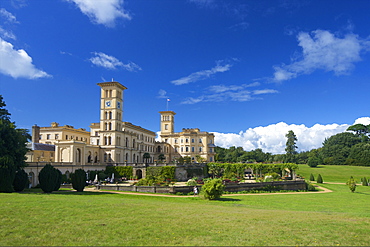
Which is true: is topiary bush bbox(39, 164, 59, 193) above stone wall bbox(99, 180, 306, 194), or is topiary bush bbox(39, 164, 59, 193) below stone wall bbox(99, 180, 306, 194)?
above

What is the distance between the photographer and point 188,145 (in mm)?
91375

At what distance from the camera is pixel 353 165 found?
101 m

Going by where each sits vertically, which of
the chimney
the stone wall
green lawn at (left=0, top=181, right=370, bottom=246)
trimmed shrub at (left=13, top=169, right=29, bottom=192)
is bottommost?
the stone wall

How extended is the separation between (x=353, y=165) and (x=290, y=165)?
52.8m

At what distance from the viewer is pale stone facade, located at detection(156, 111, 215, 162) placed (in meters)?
90.3

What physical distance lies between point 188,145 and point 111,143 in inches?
1152

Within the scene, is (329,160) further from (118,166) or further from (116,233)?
(116,233)

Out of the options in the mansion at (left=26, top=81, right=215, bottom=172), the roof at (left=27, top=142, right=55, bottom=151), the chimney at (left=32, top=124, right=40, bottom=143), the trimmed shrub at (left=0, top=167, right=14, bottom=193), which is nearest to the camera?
the trimmed shrub at (left=0, top=167, right=14, bottom=193)

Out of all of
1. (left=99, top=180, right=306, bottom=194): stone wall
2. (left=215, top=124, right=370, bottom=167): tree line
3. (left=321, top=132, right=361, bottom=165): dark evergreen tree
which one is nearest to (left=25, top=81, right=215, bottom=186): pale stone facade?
(left=215, top=124, right=370, bottom=167): tree line

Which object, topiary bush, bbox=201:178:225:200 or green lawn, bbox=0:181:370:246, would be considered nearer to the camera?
green lawn, bbox=0:181:370:246

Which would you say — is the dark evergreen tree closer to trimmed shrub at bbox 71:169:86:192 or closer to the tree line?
the tree line

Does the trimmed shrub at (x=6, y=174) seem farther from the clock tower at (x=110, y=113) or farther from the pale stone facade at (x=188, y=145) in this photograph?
the pale stone facade at (x=188, y=145)

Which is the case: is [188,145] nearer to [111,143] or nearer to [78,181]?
[111,143]

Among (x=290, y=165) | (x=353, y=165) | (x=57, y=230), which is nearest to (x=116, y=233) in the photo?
(x=57, y=230)
